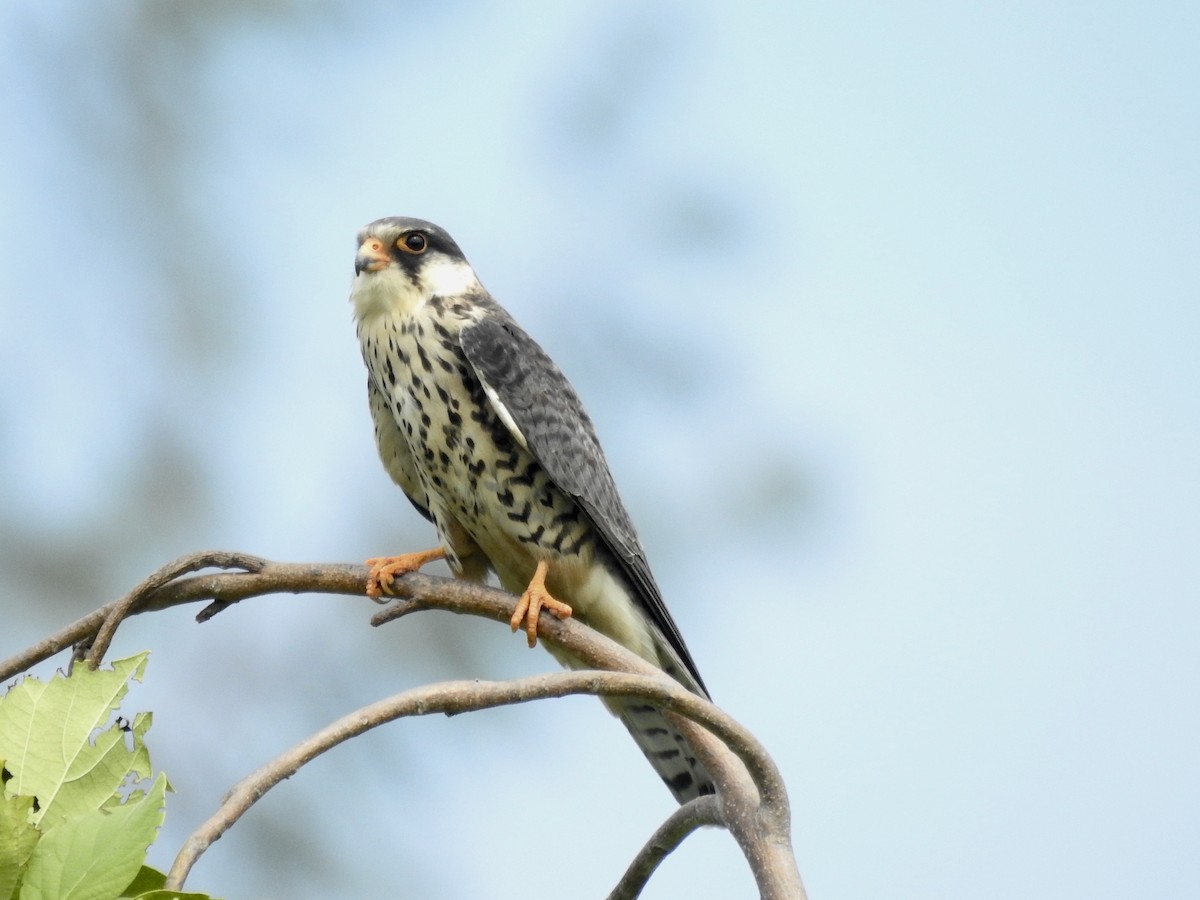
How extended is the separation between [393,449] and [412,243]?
0.42m

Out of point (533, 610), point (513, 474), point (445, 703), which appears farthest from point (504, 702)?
point (513, 474)

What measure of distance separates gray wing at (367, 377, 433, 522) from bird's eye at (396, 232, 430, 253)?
28 centimetres

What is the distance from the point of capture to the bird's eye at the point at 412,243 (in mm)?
2809

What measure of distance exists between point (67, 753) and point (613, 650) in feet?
2.65

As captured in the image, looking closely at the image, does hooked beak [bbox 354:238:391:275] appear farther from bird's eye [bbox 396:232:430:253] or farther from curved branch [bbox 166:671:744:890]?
curved branch [bbox 166:671:744:890]

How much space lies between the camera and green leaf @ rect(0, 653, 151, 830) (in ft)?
3.65

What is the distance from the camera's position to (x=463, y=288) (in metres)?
2.79

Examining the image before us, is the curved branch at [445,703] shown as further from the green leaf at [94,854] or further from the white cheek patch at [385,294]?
the white cheek patch at [385,294]

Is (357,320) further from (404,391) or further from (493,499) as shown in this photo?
(493,499)

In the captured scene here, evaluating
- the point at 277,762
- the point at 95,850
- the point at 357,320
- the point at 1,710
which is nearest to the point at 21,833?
the point at 95,850

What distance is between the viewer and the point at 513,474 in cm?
254

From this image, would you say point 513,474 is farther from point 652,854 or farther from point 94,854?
point 94,854

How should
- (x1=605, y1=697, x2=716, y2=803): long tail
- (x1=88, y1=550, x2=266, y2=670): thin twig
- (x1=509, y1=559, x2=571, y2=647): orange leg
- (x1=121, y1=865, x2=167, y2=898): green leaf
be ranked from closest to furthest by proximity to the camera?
(x1=121, y1=865, x2=167, y2=898): green leaf < (x1=88, y1=550, x2=266, y2=670): thin twig < (x1=509, y1=559, x2=571, y2=647): orange leg < (x1=605, y1=697, x2=716, y2=803): long tail

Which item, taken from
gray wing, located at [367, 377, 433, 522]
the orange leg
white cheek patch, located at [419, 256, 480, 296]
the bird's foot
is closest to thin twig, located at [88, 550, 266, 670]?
the bird's foot
